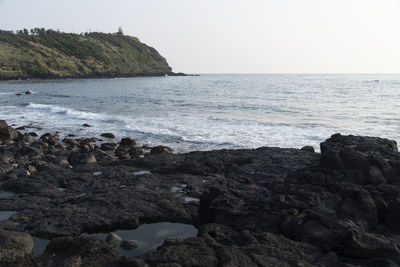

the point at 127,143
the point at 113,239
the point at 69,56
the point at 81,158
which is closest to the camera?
the point at 113,239

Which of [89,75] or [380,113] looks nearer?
[380,113]

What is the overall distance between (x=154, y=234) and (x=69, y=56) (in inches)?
5858

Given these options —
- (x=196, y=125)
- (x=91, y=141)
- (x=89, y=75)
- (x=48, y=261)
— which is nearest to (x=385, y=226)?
(x=48, y=261)

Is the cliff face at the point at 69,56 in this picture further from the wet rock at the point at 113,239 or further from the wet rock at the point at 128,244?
the wet rock at the point at 128,244

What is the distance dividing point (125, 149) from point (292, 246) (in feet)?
42.7

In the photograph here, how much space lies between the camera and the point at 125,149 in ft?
58.8

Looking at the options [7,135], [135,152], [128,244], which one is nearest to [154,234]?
[128,244]

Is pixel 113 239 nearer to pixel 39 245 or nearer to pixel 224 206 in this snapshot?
pixel 39 245

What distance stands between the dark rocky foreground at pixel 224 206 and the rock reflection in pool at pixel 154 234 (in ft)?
0.79

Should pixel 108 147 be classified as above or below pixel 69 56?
below

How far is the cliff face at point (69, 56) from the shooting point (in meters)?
111

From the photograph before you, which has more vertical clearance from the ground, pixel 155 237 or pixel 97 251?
pixel 97 251

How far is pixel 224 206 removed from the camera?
26.7 ft

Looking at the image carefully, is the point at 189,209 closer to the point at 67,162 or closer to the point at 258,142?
the point at 67,162
